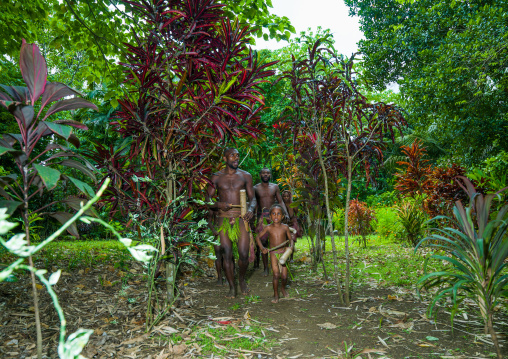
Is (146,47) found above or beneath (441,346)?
above

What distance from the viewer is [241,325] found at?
311cm

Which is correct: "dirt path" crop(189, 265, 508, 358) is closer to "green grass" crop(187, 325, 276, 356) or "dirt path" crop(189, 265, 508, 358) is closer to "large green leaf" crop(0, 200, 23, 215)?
"green grass" crop(187, 325, 276, 356)

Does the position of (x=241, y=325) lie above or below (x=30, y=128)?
below

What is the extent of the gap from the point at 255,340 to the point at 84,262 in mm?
3015

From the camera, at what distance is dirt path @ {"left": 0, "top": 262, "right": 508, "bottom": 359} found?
8.30 feet

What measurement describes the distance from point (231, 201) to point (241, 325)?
1.58m

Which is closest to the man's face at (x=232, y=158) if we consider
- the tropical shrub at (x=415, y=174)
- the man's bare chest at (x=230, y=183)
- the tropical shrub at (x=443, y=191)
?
the man's bare chest at (x=230, y=183)

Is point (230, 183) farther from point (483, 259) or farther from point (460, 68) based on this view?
→ point (460, 68)

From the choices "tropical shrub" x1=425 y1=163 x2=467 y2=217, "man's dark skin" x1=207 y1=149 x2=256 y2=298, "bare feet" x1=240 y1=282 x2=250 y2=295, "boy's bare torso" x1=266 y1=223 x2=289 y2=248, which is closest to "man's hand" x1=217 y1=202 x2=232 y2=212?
"man's dark skin" x1=207 y1=149 x2=256 y2=298

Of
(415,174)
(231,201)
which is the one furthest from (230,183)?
(415,174)

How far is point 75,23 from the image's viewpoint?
4605mm

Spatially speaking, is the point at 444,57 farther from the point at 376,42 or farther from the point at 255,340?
the point at 255,340

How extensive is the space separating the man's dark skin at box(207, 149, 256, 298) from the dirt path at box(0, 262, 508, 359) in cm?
40

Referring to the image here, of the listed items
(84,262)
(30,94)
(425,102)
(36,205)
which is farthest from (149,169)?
(36,205)
